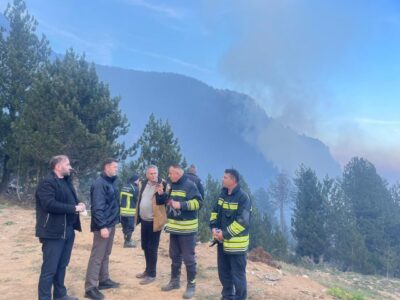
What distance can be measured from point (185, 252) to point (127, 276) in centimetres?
190

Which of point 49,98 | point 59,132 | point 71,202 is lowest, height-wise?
point 71,202

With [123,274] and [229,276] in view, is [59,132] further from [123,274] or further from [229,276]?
[229,276]

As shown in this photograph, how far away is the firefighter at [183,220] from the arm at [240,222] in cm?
72

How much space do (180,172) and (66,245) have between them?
2000 millimetres

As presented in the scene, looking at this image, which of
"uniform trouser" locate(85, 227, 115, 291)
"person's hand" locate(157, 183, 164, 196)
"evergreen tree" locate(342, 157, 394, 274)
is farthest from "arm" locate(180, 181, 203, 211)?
"evergreen tree" locate(342, 157, 394, 274)

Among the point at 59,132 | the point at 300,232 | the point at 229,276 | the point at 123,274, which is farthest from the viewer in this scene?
the point at 300,232

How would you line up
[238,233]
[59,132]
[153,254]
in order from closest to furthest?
[238,233] → [153,254] → [59,132]

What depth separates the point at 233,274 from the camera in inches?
214

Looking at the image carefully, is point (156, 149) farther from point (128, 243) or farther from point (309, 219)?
point (309, 219)

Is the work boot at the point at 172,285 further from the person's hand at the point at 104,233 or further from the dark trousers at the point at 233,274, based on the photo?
the person's hand at the point at 104,233

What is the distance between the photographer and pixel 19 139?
16594 mm

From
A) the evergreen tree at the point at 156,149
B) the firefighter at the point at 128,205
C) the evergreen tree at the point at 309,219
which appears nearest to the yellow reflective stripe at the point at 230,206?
the firefighter at the point at 128,205

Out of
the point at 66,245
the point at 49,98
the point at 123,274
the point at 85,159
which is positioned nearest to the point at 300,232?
the point at 85,159

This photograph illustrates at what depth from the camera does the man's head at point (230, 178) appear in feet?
18.0
